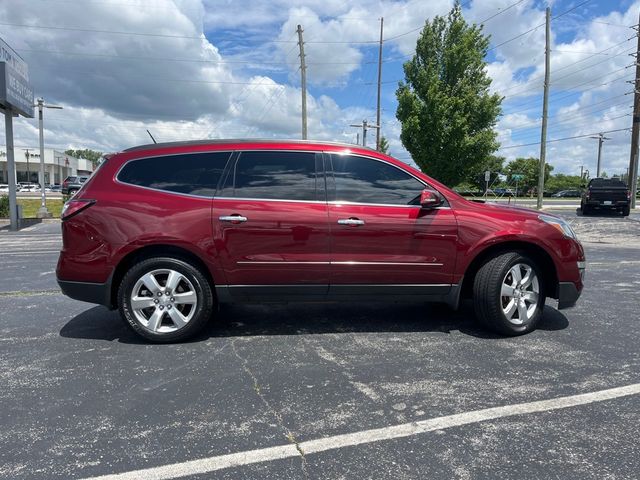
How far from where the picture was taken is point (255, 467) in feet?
7.96

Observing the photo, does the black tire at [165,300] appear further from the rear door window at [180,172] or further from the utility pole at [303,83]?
the utility pole at [303,83]

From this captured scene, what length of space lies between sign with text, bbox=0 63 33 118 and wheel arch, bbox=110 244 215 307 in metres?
14.5

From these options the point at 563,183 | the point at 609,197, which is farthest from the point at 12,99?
the point at 563,183

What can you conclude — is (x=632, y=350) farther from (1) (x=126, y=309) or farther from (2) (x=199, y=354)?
(1) (x=126, y=309)

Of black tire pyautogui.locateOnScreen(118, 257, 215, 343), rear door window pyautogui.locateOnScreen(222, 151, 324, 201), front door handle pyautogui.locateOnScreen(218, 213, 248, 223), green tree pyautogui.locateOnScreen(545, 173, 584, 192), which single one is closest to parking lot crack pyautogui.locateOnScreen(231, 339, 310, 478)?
black tire pyautogui.locateOnScreen(118, 257, 215, 343)

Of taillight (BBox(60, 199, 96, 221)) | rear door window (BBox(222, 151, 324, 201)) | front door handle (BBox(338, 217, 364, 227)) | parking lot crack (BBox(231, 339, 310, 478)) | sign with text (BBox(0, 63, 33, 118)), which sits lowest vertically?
parking lot crack (BBox(231, 339, 310, 478))

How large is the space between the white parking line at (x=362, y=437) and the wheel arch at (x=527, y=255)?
4.51ft

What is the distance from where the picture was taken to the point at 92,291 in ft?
13.6

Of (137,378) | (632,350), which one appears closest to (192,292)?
(137,378)

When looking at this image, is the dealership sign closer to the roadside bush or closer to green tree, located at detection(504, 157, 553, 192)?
the roadside bush

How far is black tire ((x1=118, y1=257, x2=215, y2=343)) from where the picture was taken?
4105mm

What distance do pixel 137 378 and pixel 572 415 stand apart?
→ 9.72 feet

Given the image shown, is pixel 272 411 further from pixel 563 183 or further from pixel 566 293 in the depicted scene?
pixel 563 183

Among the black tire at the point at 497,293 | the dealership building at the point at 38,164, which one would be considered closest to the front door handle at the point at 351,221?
the black tire at the point at 497,293
